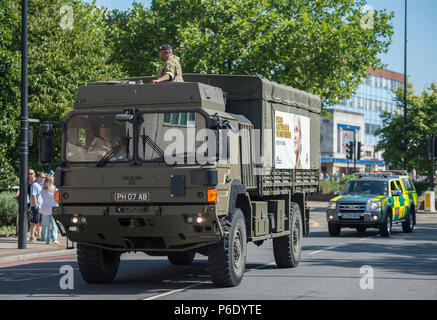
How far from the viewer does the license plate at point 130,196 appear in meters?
11.4

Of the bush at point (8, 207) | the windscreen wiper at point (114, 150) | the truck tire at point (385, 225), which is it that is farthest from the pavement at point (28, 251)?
the truck tire at point (385, 225)

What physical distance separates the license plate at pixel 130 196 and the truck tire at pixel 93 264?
1.33 meters

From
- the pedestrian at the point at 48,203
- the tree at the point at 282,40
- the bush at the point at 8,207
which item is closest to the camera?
the pedestrian at the point at 48,203

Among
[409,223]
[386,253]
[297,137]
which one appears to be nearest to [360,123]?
[409,223]

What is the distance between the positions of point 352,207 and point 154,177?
1467 cm

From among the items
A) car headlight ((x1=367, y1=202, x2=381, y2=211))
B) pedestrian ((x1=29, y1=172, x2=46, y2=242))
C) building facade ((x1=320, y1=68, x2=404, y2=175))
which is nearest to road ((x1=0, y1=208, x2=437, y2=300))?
pedestrian ((x1=29, y1=172, x2=46, y2=242))

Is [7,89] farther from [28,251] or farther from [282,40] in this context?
[282,40]

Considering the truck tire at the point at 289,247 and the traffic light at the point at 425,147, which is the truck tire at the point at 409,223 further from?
the truck tire at the point at 289,247

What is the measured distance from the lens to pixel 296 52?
116ft

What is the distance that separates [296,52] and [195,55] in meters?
4.40

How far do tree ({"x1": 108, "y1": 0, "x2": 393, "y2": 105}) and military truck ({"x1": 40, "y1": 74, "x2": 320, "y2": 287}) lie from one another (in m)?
22.2

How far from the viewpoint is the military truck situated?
37.1 ft
